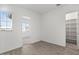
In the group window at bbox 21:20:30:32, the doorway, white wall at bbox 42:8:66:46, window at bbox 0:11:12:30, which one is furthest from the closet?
window at bbox 0:11:12:30

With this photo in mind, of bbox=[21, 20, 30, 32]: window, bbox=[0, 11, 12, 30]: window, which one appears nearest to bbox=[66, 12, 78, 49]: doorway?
bbox=[21, 20, 30, 32]: window

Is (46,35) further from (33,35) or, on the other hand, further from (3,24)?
(3,24)

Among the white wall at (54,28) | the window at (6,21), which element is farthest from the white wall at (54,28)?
the window at (6,21)

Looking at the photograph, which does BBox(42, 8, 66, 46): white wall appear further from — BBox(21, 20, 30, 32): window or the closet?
BBox(21, 20, 30, 32): window

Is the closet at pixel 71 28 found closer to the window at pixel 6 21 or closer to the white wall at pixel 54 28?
the white wall at pixel 54 28

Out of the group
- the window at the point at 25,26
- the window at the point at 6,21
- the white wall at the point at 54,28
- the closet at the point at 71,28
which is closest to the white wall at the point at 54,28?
the white wall at the point at 54,28

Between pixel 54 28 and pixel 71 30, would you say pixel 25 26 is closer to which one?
pixel 54 28

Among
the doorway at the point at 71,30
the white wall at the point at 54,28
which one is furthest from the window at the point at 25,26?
the doorway at the point at 71,30

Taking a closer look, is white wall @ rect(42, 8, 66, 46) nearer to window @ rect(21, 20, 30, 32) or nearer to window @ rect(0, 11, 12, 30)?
window @ rect(21, 20, 30, 32)

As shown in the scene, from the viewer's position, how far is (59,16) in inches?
67.4

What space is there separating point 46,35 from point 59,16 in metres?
0.51

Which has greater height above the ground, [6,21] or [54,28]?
[6,21]

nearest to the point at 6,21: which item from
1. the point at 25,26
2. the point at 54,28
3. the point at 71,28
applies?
the point at 25,26

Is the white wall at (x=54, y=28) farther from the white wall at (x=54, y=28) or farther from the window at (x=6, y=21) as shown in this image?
the window at (x=6, y=21)
